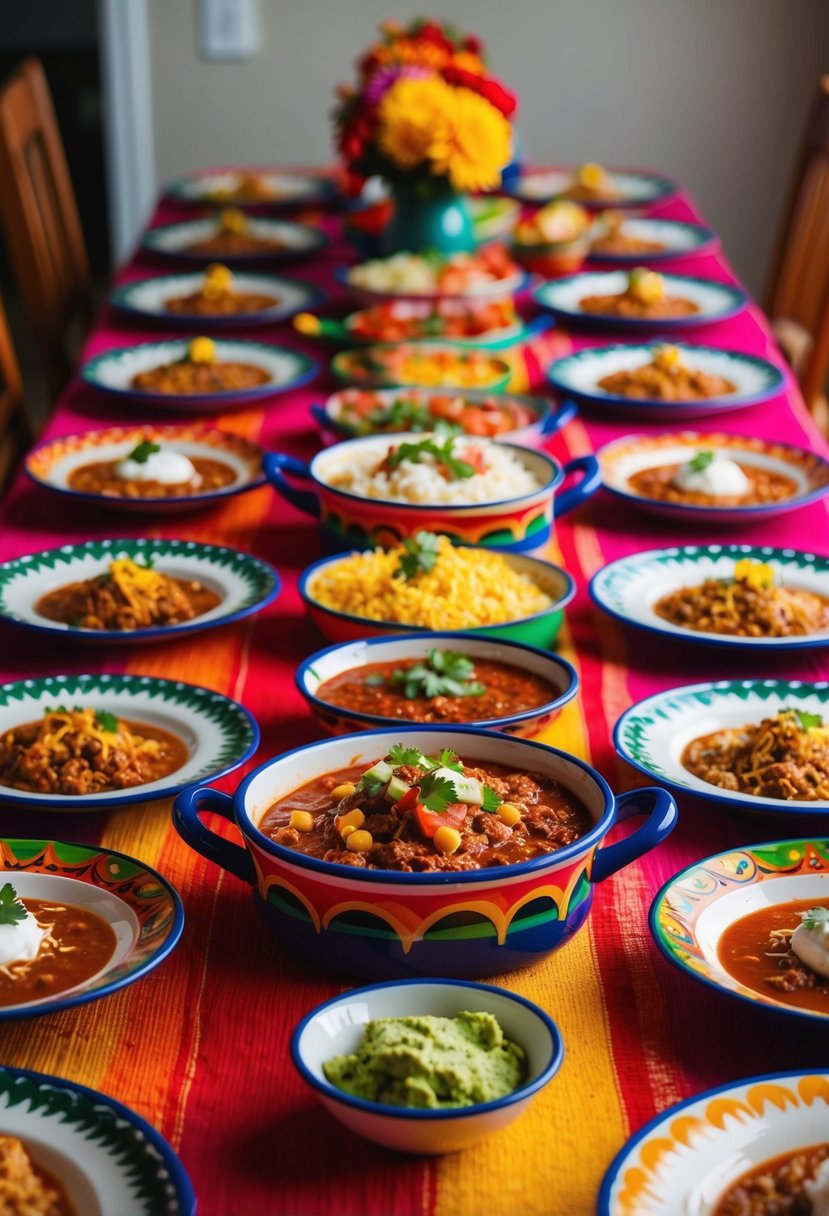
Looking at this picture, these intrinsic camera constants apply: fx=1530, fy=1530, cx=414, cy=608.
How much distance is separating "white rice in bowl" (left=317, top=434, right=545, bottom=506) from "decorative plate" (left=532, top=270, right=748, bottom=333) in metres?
0.99

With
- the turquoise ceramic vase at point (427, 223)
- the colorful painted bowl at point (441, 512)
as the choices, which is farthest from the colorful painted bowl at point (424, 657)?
the turquoise ceramic vase at point (427, 223)

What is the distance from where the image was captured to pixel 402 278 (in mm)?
3137

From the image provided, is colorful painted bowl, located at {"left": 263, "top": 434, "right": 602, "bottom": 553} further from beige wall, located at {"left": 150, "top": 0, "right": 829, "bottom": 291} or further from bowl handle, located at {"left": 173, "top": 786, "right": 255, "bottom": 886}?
beige wall, located at {"left": 150, "top": 0, "right": 829, "bottom": 291}

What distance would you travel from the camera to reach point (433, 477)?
6.81ft

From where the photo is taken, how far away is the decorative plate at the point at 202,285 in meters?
3.14

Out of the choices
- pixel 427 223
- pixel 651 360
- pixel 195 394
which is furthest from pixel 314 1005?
pixel 427 223

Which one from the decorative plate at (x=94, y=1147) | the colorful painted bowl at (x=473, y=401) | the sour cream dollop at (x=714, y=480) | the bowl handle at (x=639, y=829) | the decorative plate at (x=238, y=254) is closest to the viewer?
the decorative plate at (x=94, y=1147)

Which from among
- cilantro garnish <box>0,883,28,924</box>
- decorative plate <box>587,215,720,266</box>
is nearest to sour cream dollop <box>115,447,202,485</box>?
cilantro garnish <box>0,883,28,924</box>

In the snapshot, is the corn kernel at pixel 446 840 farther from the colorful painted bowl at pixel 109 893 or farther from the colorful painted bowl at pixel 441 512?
the colorful painted bowl at pixel 441 512

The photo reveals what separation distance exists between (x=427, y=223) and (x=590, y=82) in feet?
9.28

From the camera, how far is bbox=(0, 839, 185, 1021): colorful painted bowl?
1159 millimetres

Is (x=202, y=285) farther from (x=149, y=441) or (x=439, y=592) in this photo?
(x=439, y=592)

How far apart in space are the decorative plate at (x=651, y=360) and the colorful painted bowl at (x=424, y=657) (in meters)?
1.05

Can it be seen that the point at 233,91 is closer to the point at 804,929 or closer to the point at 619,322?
the point at 619,322
